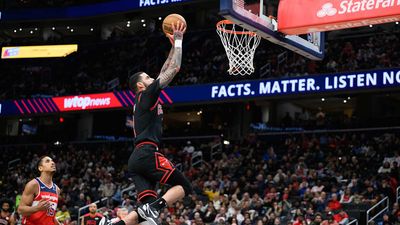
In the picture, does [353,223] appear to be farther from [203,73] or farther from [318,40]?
[203,73]

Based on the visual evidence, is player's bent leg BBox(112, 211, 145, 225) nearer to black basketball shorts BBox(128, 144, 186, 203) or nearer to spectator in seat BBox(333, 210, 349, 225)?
black basketball shorts BBox(128, 144, 186, 203)

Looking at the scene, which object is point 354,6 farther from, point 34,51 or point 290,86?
point 34,51

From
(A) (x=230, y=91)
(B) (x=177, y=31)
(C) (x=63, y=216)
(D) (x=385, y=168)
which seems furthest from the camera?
(A) (x=230, y=91)

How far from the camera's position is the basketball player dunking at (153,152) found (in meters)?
7.64

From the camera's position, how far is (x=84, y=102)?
28938mm

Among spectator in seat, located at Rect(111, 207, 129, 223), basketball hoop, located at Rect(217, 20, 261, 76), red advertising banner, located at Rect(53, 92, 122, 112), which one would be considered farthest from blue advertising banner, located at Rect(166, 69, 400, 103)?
spectator in seat, located at Rect(111, 207, 129, 223)

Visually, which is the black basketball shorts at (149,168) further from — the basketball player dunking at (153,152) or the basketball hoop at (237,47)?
the basketball hoop at (237,47)

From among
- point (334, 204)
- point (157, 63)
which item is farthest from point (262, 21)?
point (157, 63)

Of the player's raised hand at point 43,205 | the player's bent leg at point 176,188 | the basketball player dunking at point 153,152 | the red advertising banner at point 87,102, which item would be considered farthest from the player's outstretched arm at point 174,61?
the red advertising banner at point 87,102

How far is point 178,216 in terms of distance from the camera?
20.1 meters

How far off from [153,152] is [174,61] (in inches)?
41.5

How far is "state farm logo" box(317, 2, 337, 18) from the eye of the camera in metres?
11.6

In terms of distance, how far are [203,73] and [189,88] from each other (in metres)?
1.75

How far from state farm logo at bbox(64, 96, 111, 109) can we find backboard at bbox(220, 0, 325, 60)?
16470 mm
